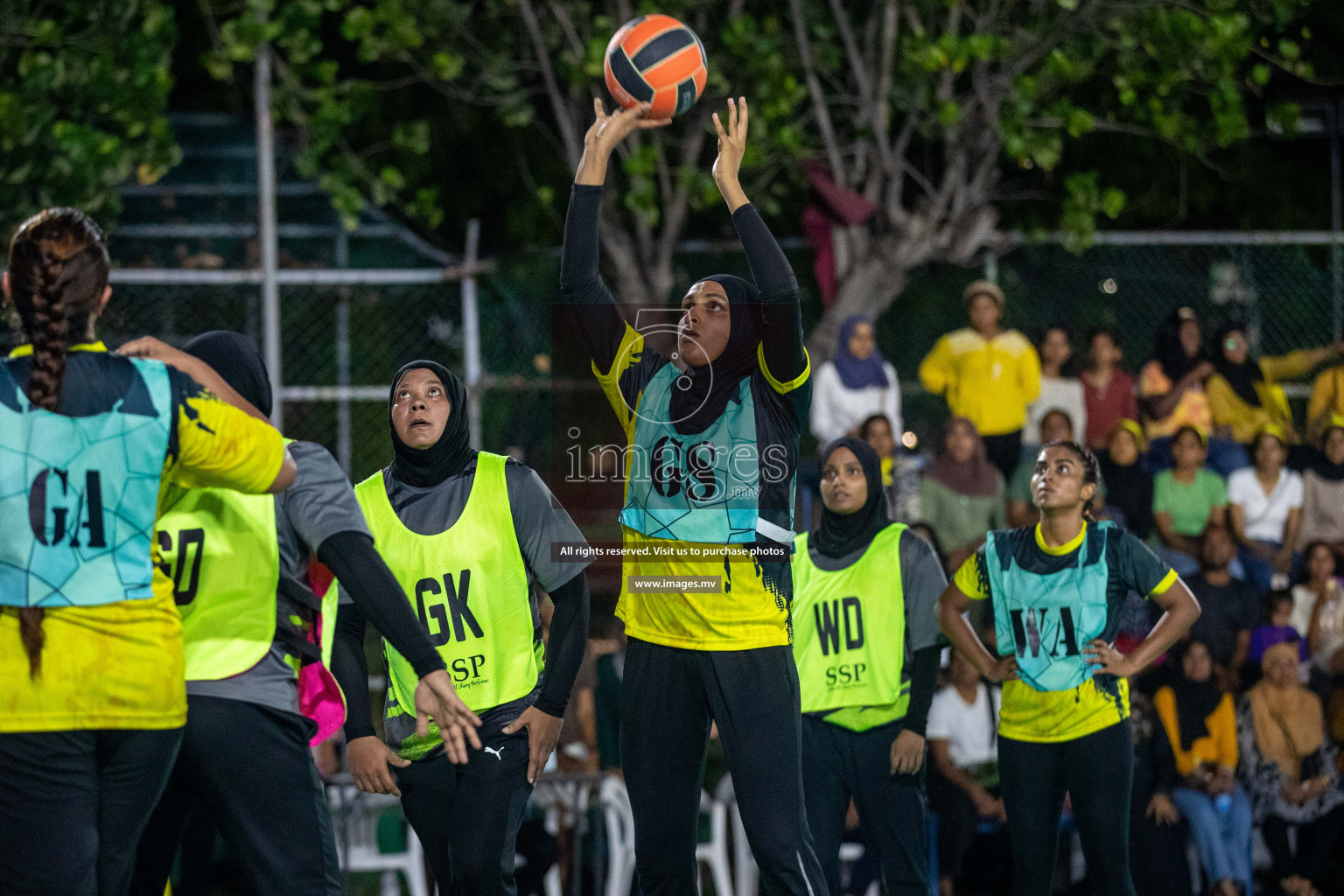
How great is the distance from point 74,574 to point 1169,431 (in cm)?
856

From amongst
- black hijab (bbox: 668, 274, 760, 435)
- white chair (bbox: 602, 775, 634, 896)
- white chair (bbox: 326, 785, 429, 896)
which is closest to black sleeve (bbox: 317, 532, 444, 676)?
black hijab (bbox: 668, 274, 760, 435)

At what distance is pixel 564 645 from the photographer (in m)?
4.66

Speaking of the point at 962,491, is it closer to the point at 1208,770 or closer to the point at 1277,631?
the point at 1277,631

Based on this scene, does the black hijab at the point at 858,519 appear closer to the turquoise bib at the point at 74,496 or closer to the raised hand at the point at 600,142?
the raised hand at the point at 600,142

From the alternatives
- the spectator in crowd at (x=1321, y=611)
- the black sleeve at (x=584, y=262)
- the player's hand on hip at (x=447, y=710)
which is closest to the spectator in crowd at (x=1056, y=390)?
the spectator in crowd at (x=1321, y=611)

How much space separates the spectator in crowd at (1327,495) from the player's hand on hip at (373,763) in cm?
732

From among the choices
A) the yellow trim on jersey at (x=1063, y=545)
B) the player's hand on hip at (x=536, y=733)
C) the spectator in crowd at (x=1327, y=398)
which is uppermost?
the spectator in crowd at (x=1327, y=398)

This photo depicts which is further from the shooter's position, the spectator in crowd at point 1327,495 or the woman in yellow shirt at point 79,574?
the spectator in crowd at point 1327,495

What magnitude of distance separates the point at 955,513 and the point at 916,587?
319cm

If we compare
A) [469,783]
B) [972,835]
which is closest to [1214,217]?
[972,835]

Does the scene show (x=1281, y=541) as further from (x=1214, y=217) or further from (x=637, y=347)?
(x=637, y=347)

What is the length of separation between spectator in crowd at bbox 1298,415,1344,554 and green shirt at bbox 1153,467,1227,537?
68 centimetres

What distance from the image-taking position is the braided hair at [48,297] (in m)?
3.36

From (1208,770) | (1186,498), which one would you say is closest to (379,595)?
(1208,770)
